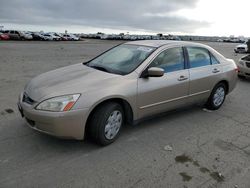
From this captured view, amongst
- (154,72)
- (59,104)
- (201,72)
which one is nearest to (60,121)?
(59,104)

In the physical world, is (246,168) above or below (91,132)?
below

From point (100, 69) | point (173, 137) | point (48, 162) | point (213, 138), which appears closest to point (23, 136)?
point (48, 162)

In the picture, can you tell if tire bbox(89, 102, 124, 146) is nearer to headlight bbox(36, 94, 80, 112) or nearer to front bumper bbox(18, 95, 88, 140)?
front bumper bbox(18, 95, 88, 140)

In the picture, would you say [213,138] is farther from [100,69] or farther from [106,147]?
[100,69]

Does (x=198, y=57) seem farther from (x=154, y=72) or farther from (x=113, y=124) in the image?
(x=113, y=124)

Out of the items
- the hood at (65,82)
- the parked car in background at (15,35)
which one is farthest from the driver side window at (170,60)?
the parked car in background at (15,35)

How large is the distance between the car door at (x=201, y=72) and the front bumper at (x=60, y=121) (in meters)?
2.32

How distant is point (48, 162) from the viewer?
9.20 ft

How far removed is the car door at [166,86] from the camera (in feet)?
11.5

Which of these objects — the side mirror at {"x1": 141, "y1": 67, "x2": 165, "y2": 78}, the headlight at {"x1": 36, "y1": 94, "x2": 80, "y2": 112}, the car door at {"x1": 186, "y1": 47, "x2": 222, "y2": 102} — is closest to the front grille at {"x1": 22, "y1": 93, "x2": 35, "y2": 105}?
the headlight at {"x1": 36, "y1": 94, "x2": 80, "y2": 112}

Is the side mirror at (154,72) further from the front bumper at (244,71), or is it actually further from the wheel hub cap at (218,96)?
the front bumper at (244,71)

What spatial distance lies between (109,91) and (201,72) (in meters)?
2.22

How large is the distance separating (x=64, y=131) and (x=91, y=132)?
40cm

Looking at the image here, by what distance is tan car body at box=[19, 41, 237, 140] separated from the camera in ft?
9.35
